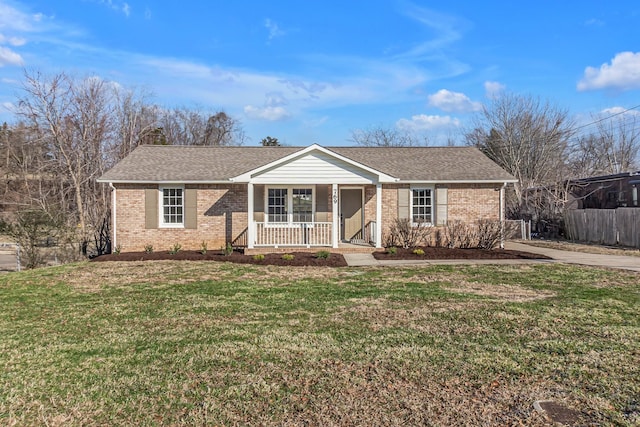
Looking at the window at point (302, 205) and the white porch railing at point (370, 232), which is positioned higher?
the window at point (302, 205)

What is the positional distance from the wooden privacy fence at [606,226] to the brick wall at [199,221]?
1565 centimetres

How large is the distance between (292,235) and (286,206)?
4.50 ft

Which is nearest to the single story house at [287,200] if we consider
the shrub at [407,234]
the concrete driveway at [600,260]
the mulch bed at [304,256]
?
the shrub at [407,234]

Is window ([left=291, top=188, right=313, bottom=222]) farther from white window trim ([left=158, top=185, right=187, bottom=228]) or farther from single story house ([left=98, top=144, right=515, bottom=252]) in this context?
white window trim ([left=158, top=185, right=187, bottom=228])

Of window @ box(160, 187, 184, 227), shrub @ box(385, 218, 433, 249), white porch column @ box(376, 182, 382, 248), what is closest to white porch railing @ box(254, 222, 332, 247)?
white porch column @ box(376, 182, 382, 248)

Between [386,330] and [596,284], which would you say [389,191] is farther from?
[386,330]

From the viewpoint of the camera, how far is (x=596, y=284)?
9.62 meters

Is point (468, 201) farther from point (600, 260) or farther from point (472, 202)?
point (600, 260)

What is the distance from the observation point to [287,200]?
16.6 m

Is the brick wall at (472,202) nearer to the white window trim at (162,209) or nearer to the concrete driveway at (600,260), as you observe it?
the concrete driveway at (600,260)

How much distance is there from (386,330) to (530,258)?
960 cm

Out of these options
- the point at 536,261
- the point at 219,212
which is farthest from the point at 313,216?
the point at 536,261

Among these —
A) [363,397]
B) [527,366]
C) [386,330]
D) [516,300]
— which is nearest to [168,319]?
[386,330]

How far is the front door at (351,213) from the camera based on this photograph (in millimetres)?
17475
